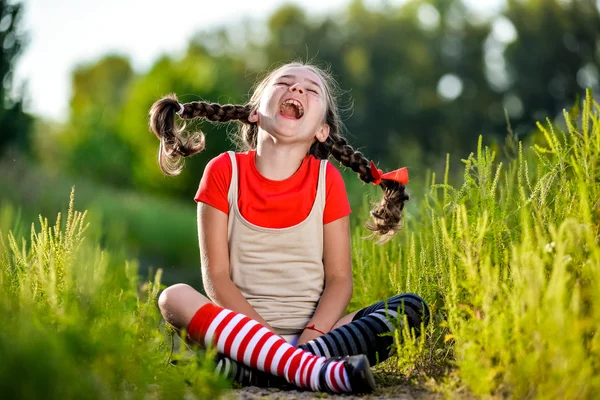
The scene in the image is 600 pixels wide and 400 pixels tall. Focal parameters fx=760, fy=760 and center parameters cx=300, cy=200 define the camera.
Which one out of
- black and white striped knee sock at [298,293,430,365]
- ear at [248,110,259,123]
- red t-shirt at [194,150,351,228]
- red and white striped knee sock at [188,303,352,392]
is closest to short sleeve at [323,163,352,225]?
red t-shirt at [194,150,351,228]

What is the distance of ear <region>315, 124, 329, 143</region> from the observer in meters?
3.49

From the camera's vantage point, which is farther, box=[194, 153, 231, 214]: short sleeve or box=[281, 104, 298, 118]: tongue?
box=[281, 104, 298, 118]: tongue

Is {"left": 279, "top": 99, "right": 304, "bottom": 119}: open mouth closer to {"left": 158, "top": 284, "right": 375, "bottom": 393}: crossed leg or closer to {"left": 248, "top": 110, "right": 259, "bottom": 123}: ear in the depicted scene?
{"left": 248, "top": 110, "right": 259, "bottom": 123}: ear

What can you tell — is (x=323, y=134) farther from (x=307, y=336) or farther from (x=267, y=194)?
(x=307, y=336)

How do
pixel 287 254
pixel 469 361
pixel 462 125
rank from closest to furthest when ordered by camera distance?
pixel 469 361, pixel 287 254, pixel 462 125

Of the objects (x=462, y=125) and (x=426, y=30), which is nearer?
(x=462, y=125)

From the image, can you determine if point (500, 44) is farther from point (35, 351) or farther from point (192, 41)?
point (35, 351)

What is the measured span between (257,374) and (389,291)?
1304 mm

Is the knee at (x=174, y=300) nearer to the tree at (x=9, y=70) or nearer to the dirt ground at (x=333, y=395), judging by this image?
the dirt ground at (x=333, y=395)

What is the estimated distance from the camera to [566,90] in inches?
964

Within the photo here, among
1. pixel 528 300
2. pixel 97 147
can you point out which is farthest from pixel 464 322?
pixel 97 147

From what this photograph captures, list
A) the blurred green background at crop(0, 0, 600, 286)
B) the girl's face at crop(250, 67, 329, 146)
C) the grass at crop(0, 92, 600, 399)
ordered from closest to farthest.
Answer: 1. the grass at crop(0, 92, 600, 399)
2. the girl's face at crop(250, 67, 329, 146)
3. the blurred green background at crop(0, 0, 600, 286)

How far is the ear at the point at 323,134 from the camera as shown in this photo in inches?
137

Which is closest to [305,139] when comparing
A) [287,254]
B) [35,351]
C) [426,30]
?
[287,254]
